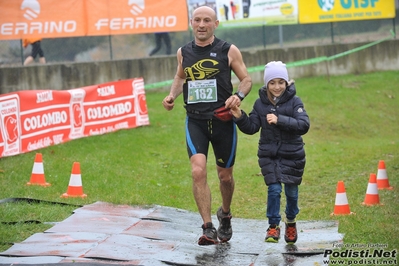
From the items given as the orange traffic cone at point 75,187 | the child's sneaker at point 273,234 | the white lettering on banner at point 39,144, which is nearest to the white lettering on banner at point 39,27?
the white lettering on banner at point 39,144

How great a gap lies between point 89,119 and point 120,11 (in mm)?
5673

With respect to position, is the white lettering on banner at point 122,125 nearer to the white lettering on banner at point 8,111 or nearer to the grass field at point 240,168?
the grass field at point 240,168

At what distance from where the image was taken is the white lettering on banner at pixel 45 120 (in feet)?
48.2

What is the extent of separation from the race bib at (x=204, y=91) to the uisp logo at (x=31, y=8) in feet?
42.9

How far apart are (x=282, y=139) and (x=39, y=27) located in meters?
14.1

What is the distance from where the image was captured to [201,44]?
26.7ft

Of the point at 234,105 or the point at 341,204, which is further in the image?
the point at 341,204

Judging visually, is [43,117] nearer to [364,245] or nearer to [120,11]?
[120,11]

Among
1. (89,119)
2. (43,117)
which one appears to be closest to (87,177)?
(43,117)

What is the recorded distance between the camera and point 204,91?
26.4 ft

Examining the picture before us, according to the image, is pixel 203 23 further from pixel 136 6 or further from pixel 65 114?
pixel 136 6

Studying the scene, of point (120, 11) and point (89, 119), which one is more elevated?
point (120, 11)

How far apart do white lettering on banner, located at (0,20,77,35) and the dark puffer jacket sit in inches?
533

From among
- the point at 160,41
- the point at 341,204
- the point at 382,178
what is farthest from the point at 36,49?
the point at 341,204
